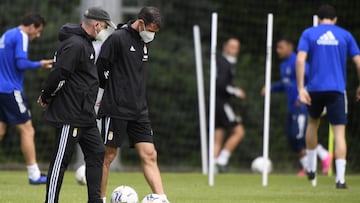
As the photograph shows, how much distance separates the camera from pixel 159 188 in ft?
29.0

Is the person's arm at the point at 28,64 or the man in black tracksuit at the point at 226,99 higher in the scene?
the person's arm at the point at 28,64

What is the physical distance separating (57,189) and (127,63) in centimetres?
142

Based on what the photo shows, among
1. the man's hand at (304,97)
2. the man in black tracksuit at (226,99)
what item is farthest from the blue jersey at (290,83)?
the man's hand at (304,97)

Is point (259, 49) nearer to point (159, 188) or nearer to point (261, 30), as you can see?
point (261, 30)

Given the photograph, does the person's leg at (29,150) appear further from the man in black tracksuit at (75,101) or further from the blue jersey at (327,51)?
the man in black tracksuit at (75,101)

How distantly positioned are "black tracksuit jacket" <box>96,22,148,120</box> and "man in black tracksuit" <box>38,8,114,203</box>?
448 millimetres

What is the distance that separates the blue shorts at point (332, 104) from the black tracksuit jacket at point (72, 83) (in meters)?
4.35

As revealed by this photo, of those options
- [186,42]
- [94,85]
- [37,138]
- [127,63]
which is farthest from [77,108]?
[186,42]

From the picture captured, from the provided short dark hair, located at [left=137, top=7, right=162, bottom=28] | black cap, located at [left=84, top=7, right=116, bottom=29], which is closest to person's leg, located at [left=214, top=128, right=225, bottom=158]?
short dark hair, located at [left=137, top=7, right=162, bottom=28]

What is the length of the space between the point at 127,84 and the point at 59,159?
1077 mm

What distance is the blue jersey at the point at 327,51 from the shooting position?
1180 centimetres

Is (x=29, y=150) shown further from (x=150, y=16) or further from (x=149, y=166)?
(x=150, y=16)

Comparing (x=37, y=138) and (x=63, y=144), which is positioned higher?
(x=63, y=144)

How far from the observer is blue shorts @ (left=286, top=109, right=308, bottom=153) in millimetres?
15039
